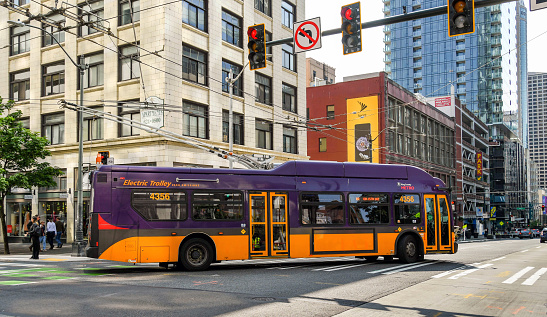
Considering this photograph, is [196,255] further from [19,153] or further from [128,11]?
[128,11]

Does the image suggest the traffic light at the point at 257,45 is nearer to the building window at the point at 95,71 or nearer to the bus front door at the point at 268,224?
the bus front door at the point at 268,224

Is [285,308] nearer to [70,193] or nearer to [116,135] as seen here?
[116,135]

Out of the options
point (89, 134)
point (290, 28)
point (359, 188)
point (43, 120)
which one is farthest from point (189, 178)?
point (290, 28)

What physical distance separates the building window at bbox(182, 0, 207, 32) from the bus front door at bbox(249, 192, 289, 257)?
59.1 ft

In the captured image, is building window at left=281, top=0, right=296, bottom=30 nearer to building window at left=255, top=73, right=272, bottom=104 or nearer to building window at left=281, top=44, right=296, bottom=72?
building window at left=281, top=44, right=296, bottom=72

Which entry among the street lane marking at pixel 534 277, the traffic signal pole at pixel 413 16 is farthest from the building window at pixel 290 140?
the traffic signal pole at pixel 413 16

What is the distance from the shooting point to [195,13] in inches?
1262

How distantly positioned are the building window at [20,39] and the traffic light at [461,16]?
106 ft

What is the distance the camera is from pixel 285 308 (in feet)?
30.8

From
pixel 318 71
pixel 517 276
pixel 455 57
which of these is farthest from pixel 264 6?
pixel 455 57

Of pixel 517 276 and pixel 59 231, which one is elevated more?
pixel 59 231

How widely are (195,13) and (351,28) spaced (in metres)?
20.9


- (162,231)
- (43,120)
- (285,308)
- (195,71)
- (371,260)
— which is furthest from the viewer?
(43,120)

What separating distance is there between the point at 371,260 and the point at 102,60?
2162cm
